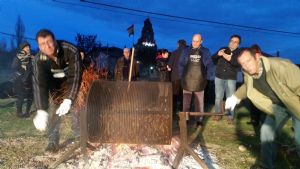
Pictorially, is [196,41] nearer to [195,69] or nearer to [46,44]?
[195,69]

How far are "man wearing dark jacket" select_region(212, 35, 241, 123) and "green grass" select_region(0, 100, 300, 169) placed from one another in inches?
30.7

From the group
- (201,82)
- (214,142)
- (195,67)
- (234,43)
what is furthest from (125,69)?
(214,142)

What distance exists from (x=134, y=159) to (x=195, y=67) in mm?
3334

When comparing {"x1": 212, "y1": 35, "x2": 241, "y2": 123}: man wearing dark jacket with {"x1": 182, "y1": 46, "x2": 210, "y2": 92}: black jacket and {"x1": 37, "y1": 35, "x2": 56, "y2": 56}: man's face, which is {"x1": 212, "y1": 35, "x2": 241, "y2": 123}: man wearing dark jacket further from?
{"x1": 37, "y1": 35, "x2": 56, "y2": 56}: man's face

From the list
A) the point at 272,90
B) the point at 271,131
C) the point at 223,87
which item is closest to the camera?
the point at 272,90

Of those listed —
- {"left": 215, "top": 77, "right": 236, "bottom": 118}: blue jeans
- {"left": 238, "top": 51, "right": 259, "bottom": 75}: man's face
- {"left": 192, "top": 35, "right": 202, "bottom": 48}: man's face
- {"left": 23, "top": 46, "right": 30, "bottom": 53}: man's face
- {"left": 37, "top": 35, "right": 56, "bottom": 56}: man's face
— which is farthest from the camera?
{"left": 23, "top": 46, "right": 30, "bottom": 53}: man's face

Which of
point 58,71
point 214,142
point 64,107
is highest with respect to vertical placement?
point 58,71

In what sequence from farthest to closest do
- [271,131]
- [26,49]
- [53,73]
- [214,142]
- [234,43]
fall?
[26,49] → [234,43] → [214,142] → [53,73] → [271,131]

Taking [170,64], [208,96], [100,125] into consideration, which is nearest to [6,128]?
[100,125]

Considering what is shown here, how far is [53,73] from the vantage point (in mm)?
6203

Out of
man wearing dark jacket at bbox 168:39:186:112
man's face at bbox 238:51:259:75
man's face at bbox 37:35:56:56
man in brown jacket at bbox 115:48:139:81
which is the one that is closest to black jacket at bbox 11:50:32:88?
man in brown jacket at bbox 115:48:139:81

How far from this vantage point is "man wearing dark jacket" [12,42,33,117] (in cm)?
1034

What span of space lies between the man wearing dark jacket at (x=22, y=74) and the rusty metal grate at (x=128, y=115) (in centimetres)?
496

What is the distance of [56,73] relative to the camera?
6211 millimetres
